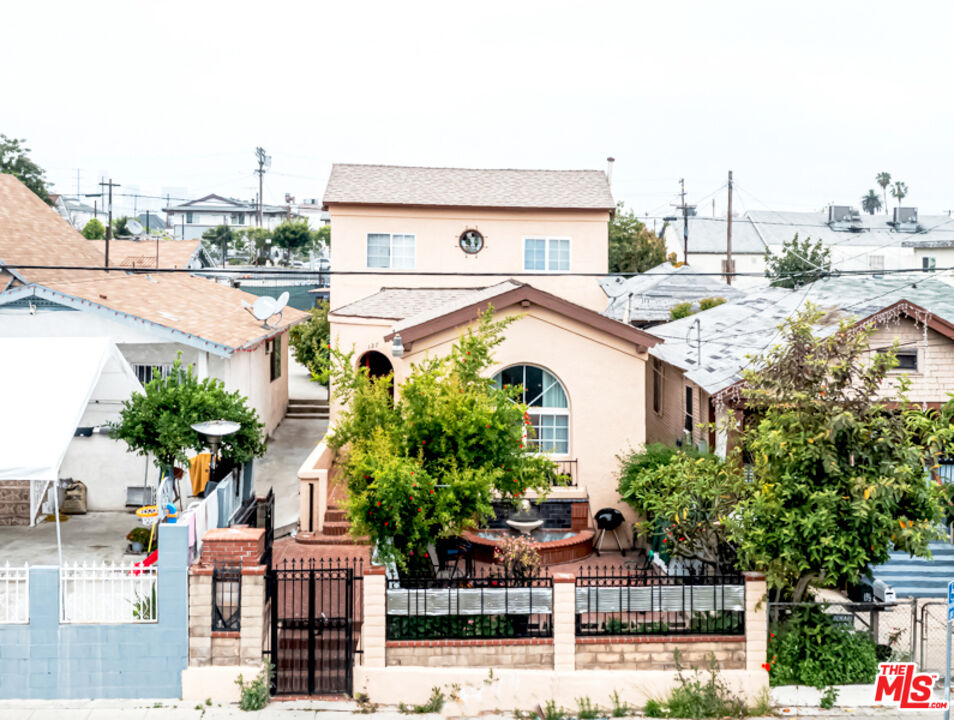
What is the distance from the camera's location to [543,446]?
755 inches

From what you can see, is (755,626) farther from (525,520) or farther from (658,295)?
(658,295)

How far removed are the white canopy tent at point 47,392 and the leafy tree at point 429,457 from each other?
392cm

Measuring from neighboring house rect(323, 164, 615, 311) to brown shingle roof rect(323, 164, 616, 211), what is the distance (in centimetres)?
3

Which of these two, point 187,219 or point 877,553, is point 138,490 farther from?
point 187,219

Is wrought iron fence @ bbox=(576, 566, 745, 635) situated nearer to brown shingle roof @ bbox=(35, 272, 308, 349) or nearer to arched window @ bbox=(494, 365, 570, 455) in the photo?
arched window @ bbox=(494, 365, 570, 455)

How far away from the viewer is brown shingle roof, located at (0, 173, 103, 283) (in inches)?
899

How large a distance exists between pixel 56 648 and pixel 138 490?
8009 millimetres

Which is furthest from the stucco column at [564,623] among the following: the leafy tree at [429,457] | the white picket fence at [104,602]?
the white picket fence at [104,602]

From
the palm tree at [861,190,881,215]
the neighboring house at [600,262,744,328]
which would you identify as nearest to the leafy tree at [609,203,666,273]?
the neighboring house at [600,262,744,328]

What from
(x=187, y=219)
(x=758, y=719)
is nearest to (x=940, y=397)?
(x=758, y=719)

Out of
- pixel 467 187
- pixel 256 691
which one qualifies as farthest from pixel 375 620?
pixel 467 187

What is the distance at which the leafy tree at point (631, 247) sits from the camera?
52750mm

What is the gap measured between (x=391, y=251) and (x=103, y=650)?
1651 centimetres

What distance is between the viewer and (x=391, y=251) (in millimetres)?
27203
